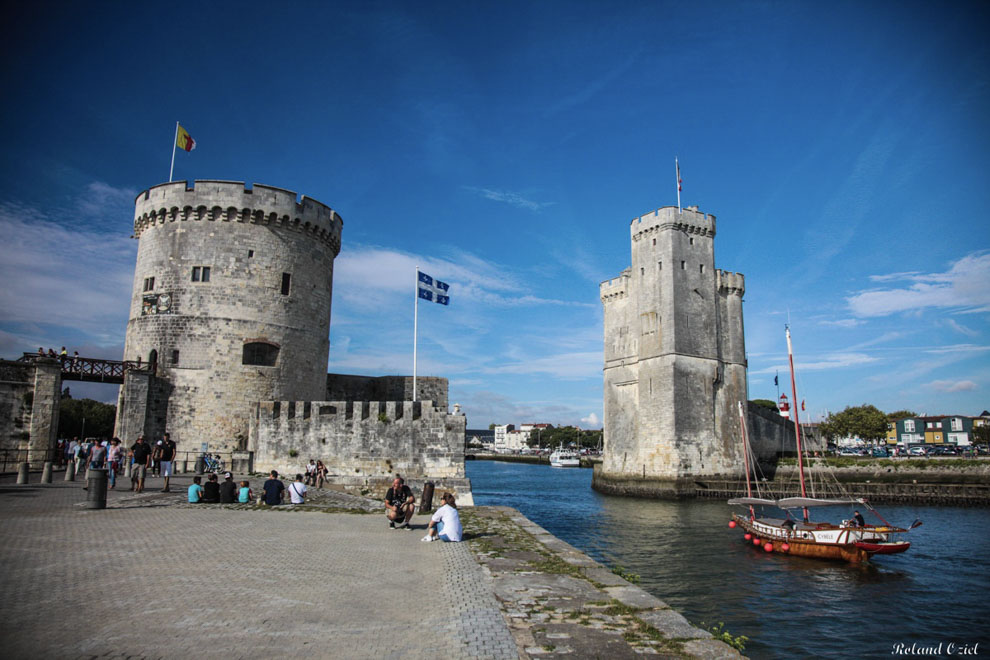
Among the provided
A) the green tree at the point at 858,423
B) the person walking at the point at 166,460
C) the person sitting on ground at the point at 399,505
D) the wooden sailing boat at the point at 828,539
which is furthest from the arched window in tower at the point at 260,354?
the green tree at the point at 858,423

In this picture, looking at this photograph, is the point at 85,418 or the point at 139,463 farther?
the point at 85,418

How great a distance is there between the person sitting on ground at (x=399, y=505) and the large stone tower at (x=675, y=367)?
30.2m

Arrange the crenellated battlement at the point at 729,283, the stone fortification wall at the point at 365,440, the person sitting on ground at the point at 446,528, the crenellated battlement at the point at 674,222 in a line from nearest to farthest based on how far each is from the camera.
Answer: the person sitting on ground at the point at 446,528 < the stone fortification wall at the point at 365,440 < the crenellated battlement at the point at 674,222 < the crenellated battlement at the point at 729,283

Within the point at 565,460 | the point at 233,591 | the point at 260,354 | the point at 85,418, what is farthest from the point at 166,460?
the point at 565,460

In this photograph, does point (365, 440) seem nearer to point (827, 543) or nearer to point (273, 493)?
point (273, 493)

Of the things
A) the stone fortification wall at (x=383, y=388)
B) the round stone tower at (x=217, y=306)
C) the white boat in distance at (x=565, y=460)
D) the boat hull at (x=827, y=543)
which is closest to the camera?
the boat hull at (x=827, y=543)

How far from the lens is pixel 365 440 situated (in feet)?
65.2

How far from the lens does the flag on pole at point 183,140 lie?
24.7 m

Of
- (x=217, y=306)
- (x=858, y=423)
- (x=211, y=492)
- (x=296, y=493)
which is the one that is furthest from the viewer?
(x=858, y=423)

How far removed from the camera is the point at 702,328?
43875 mm

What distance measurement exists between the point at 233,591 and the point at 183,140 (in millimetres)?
23230

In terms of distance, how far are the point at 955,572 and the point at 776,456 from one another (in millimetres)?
32165

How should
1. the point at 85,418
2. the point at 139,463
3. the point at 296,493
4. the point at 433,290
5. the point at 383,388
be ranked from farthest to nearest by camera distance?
the point at 85,418 → the point at 383,388 → the point at 433,290 → the point at 139,463 → the point at 296,493

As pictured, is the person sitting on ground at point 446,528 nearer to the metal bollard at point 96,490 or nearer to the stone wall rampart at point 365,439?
the stone wall rampart at point 365,439
